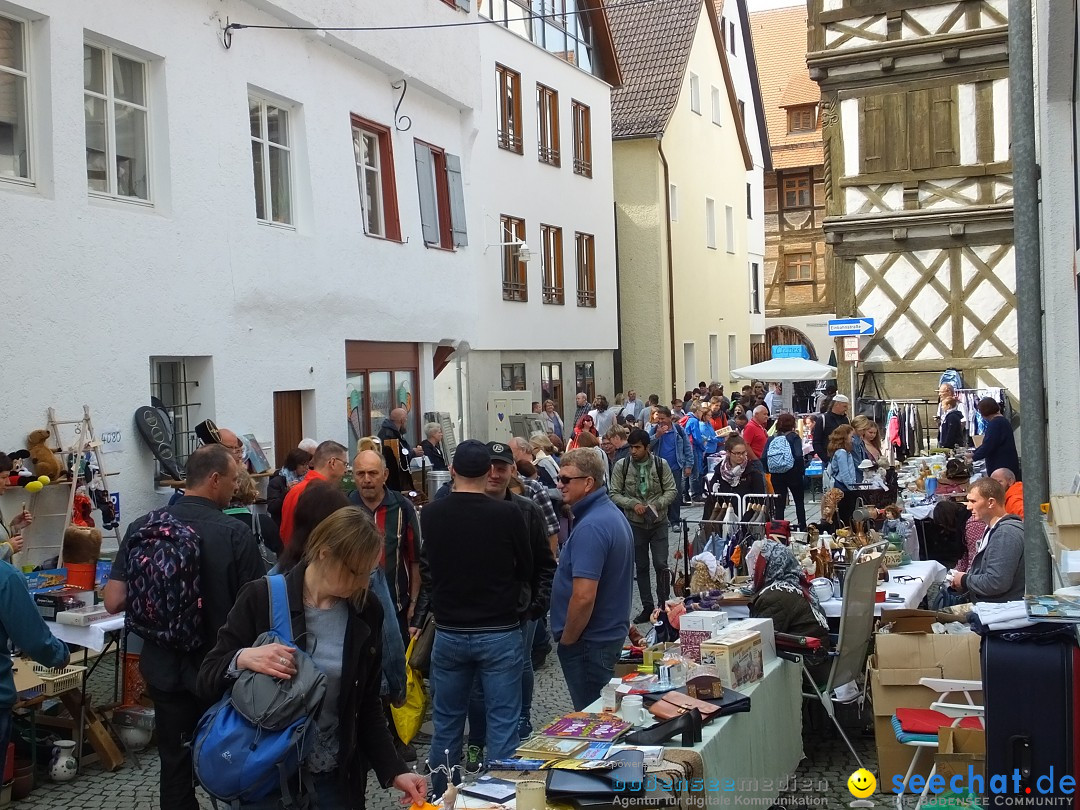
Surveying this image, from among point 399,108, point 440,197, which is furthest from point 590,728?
point 440,197

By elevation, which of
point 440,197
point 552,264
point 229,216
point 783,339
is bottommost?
point 783,339

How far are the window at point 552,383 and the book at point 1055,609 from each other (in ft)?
66.3

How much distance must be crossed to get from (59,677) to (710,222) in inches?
1237

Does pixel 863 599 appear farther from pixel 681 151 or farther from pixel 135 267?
pixel 681 151

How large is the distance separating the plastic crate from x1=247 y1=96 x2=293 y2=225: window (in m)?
7.49

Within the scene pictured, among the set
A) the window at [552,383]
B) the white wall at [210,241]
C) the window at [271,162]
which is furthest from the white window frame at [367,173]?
the window at [552,383]

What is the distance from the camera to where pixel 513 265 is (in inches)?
923

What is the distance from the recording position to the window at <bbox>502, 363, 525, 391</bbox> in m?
23.4

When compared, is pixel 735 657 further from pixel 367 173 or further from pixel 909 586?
pixel 367 173

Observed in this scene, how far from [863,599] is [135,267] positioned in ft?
25.2

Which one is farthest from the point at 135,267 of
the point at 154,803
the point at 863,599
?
the point at 863,599

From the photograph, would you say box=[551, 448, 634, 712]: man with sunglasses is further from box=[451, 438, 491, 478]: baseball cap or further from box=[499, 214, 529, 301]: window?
box=[499, 214, 529, 301]: window

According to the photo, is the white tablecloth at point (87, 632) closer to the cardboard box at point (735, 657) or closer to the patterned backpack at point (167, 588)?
the patterned backpack at point (167, 588)

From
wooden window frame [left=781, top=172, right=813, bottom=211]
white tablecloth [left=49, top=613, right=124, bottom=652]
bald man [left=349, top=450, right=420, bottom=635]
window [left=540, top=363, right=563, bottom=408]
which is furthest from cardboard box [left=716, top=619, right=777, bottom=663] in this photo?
wooden window frame [left=781, top=172, right=813, bottom=211]
